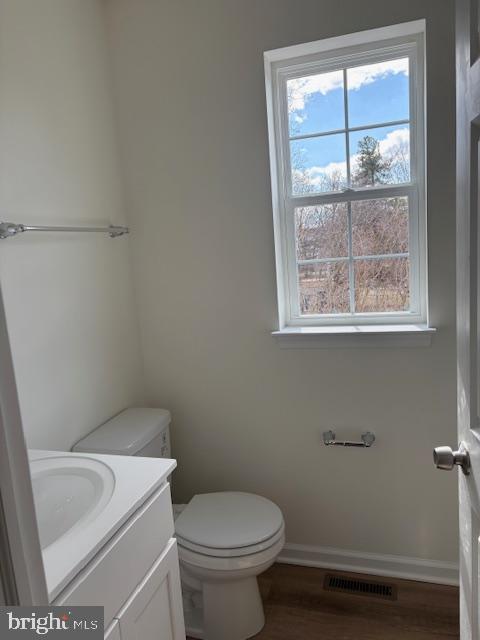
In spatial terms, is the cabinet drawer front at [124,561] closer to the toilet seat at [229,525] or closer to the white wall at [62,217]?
the toilet seat at [229,525]

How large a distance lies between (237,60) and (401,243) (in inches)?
39.0

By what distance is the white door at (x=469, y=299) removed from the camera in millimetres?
856

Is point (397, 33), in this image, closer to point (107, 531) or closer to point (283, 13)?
point (283, 13)

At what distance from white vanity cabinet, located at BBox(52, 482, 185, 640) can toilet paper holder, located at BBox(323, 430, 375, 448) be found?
0.83 meters

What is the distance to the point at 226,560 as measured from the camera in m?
1.56

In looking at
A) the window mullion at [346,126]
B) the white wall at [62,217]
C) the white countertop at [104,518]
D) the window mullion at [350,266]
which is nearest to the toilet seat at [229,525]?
the white countertop at [104,518]

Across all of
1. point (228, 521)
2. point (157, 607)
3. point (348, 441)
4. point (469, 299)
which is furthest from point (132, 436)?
point (469, 299)

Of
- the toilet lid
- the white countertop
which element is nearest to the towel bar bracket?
the toilet lid

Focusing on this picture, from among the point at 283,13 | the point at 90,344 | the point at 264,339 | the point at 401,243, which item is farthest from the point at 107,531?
the point at 283,13

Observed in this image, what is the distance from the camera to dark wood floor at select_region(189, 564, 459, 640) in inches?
66.7

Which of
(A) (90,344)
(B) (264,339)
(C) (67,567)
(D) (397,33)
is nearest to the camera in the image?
(C) (67,567)

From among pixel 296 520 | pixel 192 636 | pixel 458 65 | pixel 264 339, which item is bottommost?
pixel 192 636

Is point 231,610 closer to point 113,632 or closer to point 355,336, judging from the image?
point 113,632

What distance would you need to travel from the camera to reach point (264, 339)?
2.01 m
